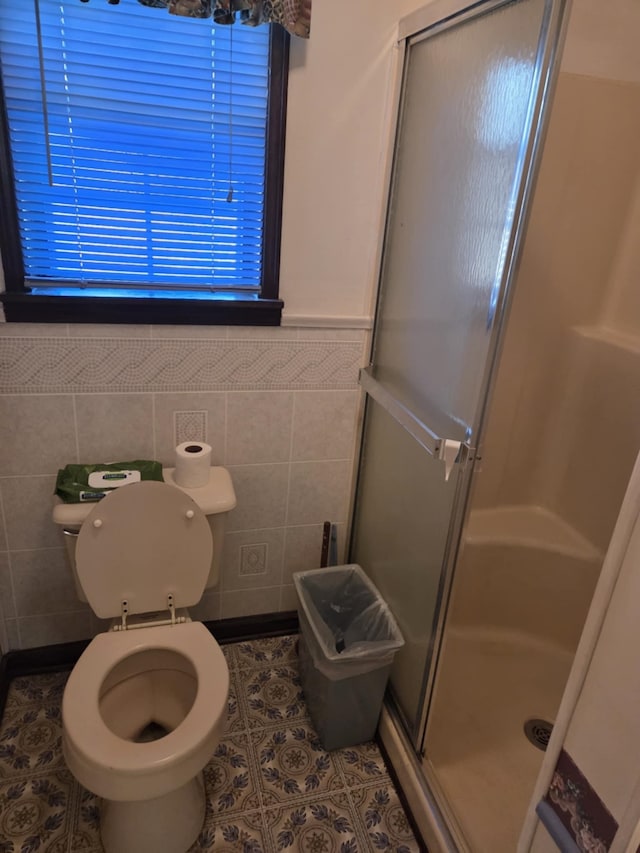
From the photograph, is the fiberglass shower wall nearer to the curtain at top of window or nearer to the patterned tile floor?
the patterned tile floor

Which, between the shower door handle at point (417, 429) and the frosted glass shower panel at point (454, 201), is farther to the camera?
the shower door handle at point (417, 429)

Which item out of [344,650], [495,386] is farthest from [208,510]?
[495,386]

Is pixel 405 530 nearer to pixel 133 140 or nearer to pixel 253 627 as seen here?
pixel 253 627

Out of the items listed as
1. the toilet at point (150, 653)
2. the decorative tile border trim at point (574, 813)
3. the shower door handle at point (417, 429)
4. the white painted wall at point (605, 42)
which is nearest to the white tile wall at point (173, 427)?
the shower door handle at point (417, 429)

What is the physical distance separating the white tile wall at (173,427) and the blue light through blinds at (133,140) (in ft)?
0.69

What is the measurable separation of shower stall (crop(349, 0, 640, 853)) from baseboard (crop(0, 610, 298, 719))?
1.37ft

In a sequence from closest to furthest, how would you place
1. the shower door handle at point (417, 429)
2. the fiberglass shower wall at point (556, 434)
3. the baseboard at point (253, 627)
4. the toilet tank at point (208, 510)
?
the shower door handle at point (417, 429) → the toilet tank at point (208, 510) → the fiberglass shower wall at point (556, 434) → the baseboard at point (253, 627)

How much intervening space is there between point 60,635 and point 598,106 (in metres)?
2.43

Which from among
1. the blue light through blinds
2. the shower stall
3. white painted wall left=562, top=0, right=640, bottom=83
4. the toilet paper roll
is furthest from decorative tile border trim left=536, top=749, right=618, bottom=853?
white painted wall left=562, top=0, right=640, bottom=83

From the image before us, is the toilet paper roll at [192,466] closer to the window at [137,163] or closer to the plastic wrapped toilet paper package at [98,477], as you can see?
the plastic wrapped toilet paper package at [98,477]

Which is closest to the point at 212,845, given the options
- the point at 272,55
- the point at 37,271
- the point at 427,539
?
the point at 427,539

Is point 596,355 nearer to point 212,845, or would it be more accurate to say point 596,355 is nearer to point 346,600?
point 346,600

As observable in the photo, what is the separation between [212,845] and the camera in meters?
1.42

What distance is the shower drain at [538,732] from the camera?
1.71m
